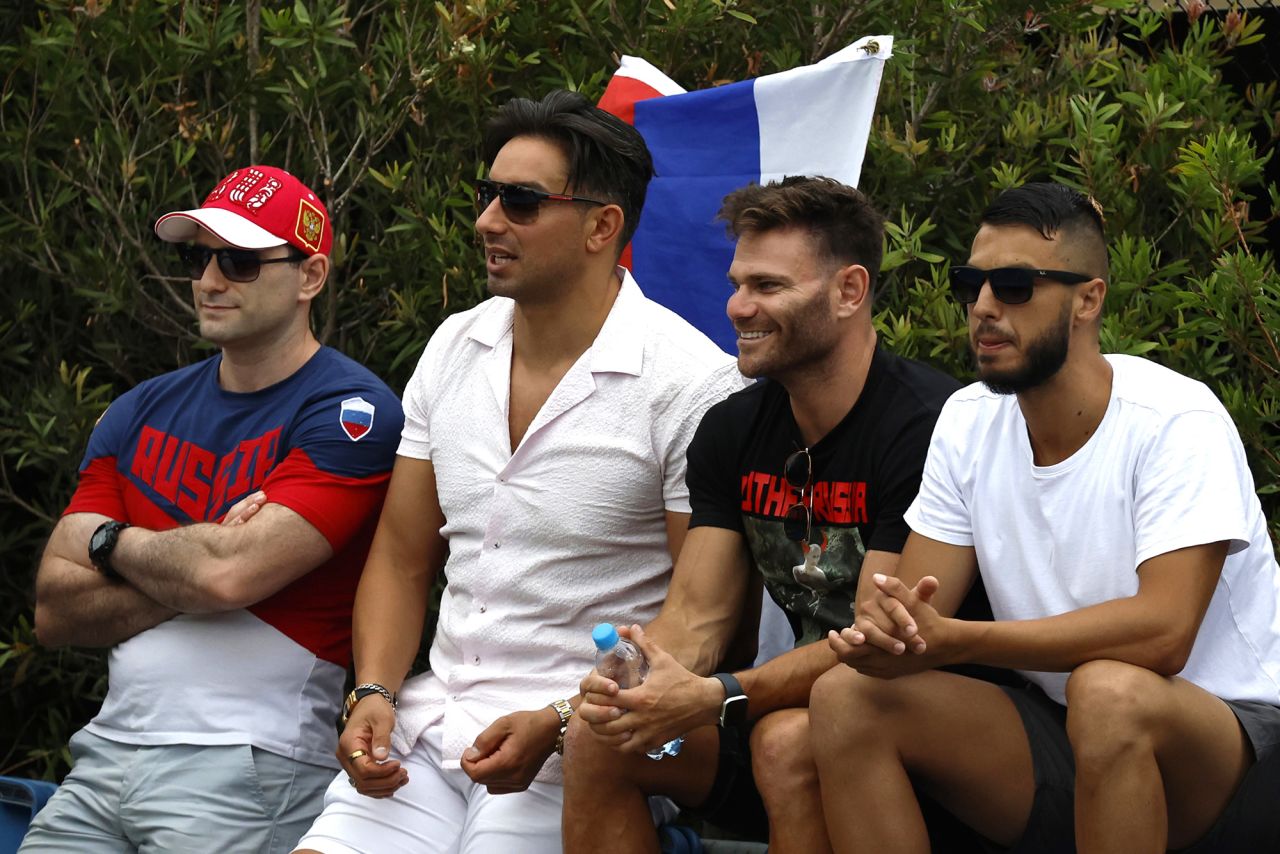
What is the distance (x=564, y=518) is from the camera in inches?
159

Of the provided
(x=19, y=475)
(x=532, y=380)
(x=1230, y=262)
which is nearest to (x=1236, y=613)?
(x=1230, y=262)

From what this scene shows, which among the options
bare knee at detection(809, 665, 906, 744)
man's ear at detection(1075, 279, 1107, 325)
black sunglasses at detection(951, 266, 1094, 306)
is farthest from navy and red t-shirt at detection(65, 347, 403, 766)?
man's ear at detection(1075, 279, 1107, 325)

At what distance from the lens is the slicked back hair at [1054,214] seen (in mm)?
3455

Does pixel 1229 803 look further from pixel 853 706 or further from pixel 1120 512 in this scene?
pixel 853 706

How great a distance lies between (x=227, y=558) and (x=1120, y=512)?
2.10 meters

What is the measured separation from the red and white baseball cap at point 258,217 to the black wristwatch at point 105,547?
0.80 metres

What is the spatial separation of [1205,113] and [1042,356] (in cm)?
187

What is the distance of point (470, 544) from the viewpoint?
4.19 metres

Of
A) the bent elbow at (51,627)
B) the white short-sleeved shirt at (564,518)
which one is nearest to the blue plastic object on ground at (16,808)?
the bent elbow at (51,627)

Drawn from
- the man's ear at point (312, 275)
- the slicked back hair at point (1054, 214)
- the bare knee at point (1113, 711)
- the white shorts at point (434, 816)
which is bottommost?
the white shorts at point (434, 816)

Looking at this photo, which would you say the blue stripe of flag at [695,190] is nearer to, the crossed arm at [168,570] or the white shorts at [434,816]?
the crossed arm at [168,570]

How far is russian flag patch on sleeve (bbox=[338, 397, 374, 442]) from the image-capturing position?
442cm

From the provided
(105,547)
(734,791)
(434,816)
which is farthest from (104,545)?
(734,791)

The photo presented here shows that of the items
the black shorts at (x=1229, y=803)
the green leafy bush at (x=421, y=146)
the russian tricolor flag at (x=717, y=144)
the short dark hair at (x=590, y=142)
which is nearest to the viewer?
the black shorts at (x=1229, y=803)
